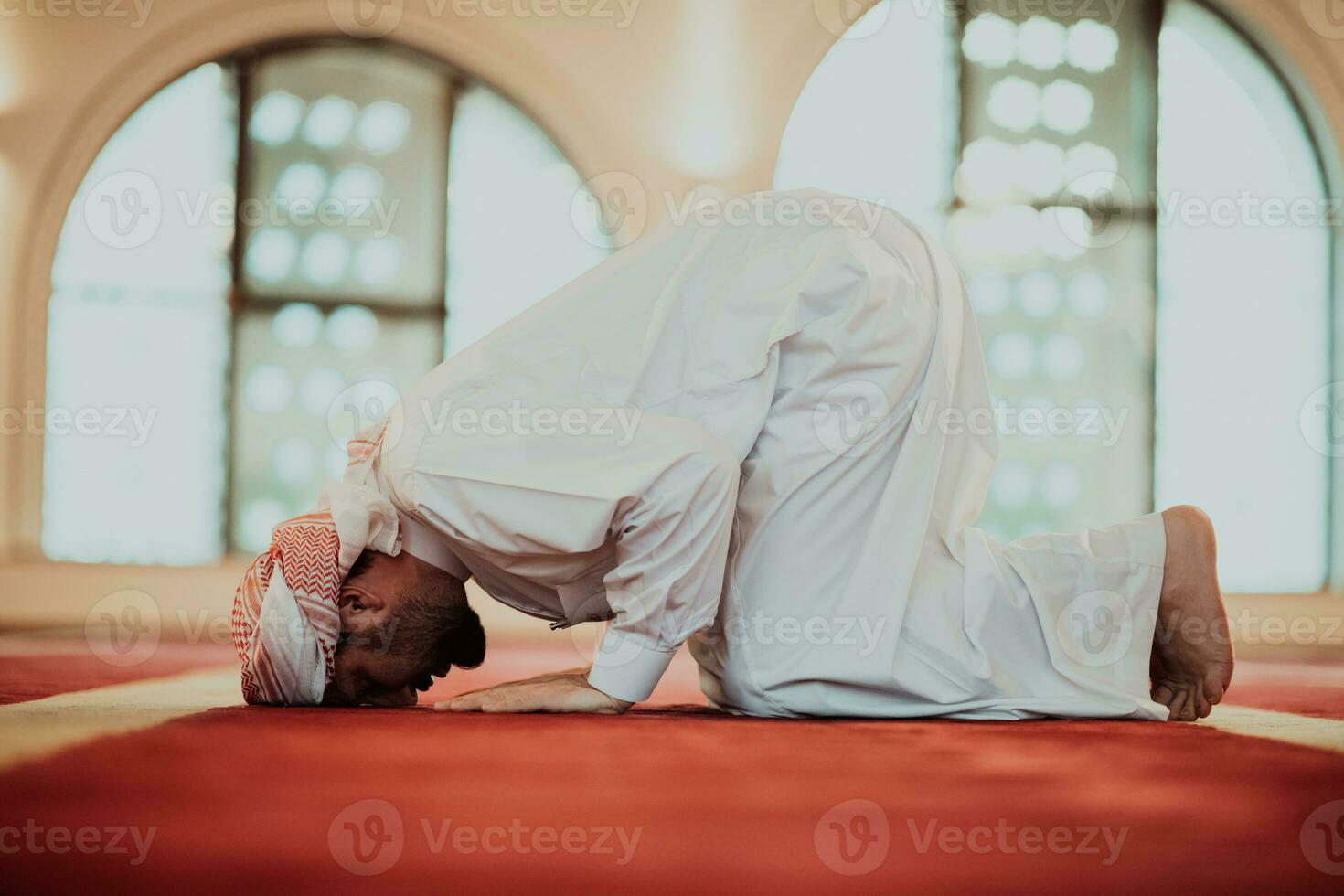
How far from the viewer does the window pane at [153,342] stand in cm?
561

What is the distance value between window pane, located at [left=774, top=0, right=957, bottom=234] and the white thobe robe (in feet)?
13.5

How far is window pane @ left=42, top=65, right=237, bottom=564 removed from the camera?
18.4ft

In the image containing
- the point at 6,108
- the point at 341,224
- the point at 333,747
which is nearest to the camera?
the point at 333,747

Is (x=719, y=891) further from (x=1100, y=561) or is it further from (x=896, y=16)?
(x=896, y=16)

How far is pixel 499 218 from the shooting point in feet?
19.1

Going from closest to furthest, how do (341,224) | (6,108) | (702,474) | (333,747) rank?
(333,747) < (702,474) < (6,108) < (341,224)

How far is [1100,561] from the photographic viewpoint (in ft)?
6.10

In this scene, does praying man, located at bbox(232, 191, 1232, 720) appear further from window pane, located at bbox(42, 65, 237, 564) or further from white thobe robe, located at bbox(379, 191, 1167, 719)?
window pane, located at bbox(42, 65, 237, 564)

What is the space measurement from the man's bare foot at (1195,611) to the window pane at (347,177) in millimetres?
4397

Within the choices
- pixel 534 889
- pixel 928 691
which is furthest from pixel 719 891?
pixel 928 691

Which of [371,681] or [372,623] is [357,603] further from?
[371,681]

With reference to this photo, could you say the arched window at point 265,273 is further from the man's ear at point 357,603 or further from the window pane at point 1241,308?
the man's ear at point 357,603

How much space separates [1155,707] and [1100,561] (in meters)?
0.24

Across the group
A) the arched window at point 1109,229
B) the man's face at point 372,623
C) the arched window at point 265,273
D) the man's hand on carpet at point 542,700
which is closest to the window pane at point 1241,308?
the arched window at point 1109,229
